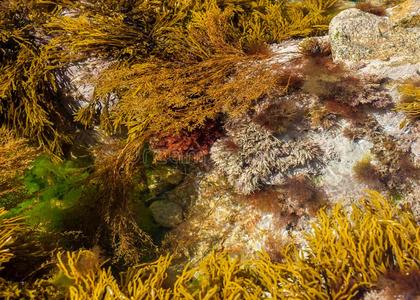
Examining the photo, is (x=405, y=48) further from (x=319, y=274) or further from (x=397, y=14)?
(x=319, y=274)

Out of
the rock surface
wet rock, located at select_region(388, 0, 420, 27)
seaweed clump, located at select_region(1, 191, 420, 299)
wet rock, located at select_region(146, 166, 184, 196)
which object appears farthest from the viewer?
wet rock, located at select_region(146, 166, 184, 196)

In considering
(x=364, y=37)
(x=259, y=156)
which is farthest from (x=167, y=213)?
(x=364, y=37)

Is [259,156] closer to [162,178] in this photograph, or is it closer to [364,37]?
[162,178]

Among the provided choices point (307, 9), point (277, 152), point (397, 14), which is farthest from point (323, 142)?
point (307, 9)

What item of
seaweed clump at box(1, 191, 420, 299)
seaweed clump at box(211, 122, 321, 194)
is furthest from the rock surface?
seaweed clump at box(1, 191, 420, 299)

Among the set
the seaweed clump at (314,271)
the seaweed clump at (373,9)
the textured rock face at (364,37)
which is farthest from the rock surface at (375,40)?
the seaweed clump at (314,271)

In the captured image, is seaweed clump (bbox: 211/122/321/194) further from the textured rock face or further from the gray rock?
the textured rock face

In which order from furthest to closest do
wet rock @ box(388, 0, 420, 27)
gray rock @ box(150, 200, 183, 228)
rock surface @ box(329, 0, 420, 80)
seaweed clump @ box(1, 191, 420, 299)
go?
gray rock @ box(150, 200, 183, 228) < wet rock @ box(388, 0, 420, 27) < rock surface @ box(329, 0, 420, 80) < seaweed clump @ box(1, 191, 420, 299)

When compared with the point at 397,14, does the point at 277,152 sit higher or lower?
lower
